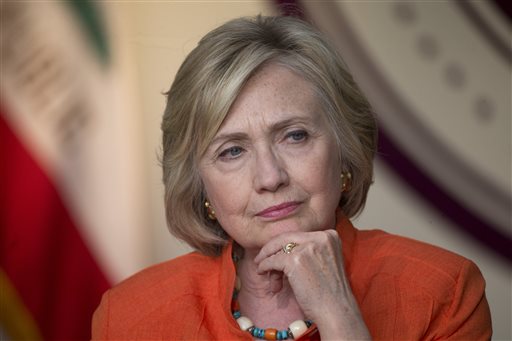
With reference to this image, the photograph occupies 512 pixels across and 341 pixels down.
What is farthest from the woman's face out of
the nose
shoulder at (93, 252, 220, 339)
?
shoulder at (93, 252, 220, 339)

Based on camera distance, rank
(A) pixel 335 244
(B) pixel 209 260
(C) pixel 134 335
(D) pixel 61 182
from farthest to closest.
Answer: (D) pixel 61 182, (B) pixel 209 260, (C) pixel 134 335, (A) pixel 335 244

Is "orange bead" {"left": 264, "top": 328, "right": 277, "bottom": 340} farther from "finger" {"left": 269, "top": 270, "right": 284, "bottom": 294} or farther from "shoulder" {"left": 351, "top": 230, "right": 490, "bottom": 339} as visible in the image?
"shoulder" {"left": 351, "top": 230, "right": 490, "bottom": 339}

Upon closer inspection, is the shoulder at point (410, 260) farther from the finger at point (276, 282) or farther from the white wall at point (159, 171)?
the white wall at point (159, 171)

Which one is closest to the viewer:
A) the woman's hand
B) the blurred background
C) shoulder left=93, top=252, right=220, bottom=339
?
the woman's hand

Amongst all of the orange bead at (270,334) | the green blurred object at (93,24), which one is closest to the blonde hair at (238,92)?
the orange bead at (270,334)

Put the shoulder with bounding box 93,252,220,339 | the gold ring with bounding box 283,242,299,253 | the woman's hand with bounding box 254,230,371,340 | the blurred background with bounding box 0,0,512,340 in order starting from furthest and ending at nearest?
the blurred background with bounding box 0,0,512,340, the shoulder with bounding box 93,252,220,339, the gold ring with bounding box 283,242,299,253, the woman's hand with bounding box 254,230,371,340

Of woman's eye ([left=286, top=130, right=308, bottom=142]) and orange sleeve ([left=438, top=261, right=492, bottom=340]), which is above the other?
woman's eye ([left=286, top=130, right=308, bottom=142])

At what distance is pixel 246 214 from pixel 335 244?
0.77 ft

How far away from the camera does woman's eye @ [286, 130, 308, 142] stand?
239cm

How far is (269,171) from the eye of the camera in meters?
2.32

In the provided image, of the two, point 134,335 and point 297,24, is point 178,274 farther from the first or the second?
point 297,24

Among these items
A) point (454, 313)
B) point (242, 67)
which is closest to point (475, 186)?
point (454, 313)

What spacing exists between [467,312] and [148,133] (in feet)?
4.40

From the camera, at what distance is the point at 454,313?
2363mm
